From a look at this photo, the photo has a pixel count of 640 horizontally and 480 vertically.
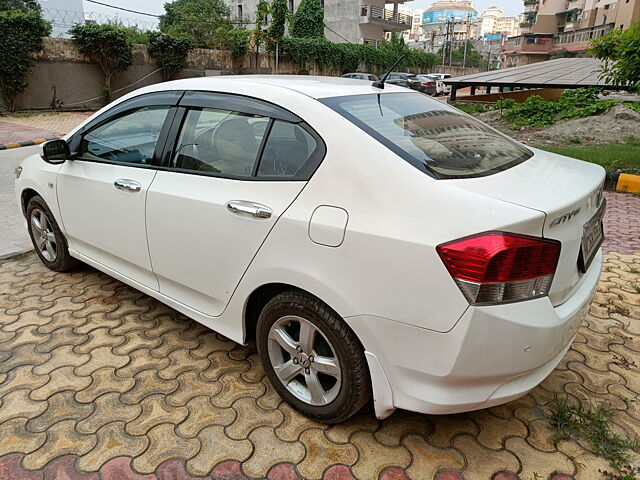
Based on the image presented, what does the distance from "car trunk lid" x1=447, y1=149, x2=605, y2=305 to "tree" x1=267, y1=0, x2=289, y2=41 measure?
28.6 meters

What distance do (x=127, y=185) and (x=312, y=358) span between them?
1.56 metres

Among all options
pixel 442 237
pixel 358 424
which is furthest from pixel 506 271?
pixel 358 424

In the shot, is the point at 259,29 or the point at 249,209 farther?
the point at 259,29

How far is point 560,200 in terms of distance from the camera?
1867 millimetres

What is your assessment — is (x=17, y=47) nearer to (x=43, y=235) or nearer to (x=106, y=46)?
(x=106, y=46)

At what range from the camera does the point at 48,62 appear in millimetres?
16922

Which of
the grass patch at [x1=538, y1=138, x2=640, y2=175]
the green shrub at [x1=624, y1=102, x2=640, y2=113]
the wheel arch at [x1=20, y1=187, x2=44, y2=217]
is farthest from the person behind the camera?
the green shrub at [x1=624, y1=102, x2=640, y2=113]

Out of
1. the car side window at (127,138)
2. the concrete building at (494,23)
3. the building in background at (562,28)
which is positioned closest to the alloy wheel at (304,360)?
the car side window at (127,138)

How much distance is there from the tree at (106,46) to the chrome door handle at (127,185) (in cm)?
1750

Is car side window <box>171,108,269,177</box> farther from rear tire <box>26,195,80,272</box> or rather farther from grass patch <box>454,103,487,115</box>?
grass patch <box>454,103,487,115</box>

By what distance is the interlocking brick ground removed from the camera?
205 centimetres

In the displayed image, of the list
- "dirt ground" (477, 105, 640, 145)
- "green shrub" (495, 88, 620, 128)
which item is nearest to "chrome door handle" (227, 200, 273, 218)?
"dirt ground" (477, 105, 640, 145)

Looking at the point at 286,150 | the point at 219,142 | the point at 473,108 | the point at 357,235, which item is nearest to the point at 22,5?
the point at 473,108

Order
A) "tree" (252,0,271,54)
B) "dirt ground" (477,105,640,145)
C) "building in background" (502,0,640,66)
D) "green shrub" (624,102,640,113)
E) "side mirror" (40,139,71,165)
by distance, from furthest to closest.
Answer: "building in background" (502,0,640,66) → "tree" (252,0,271,54) → "green shrub" (624,102,640,113) → "dirt ground" (477,105,640,145) → "side mirror" (40,139,71,165)
